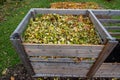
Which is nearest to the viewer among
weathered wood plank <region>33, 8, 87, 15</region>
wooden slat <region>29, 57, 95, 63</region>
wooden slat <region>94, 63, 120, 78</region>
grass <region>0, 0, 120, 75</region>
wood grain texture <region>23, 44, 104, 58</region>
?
wood grain texture <region>23, 44, 104, 58</region>

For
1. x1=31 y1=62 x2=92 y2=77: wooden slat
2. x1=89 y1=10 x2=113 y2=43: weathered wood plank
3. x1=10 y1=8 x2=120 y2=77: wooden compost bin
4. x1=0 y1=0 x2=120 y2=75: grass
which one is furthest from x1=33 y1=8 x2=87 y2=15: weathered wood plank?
x1=0 y1=0 x2=120 y2=75: grass

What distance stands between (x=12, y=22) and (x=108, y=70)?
414cm

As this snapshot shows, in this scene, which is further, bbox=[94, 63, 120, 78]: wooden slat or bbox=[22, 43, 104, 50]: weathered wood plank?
bbox=[94, 63, 120, 78]: wooden slat

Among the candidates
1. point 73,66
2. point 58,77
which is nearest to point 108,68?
point 73,66

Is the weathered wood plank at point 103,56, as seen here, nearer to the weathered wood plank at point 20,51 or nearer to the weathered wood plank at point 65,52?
the weathered wood plank at point 65,52

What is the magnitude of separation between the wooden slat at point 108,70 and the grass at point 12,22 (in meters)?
2.14

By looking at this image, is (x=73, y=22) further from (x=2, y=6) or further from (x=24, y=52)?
(x=2, y=6)

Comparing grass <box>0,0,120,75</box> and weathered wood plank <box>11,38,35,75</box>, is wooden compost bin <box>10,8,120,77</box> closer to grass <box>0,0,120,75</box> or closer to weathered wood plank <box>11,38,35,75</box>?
weathered wood plank <box>11,38,35,75</box>

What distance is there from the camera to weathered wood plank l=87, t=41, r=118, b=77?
3.34 metres

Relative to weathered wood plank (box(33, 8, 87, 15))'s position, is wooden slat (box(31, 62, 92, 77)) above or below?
below

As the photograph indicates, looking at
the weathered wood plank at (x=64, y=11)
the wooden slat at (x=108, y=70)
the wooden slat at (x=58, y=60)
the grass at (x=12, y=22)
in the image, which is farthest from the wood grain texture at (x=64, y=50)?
the grass at (x=12, y=22)

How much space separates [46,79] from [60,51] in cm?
129

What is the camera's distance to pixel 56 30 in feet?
14.0

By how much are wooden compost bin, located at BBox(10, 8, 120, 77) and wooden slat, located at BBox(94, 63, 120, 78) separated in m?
0.04
